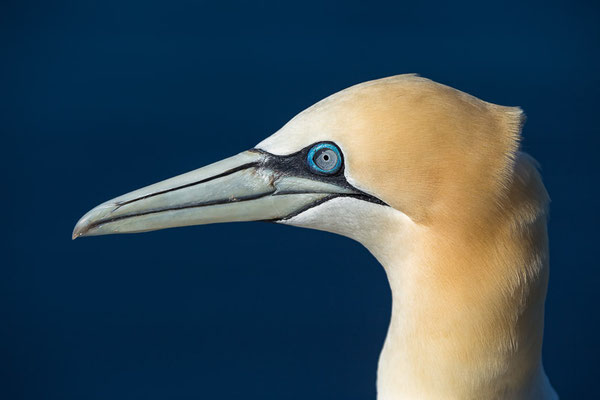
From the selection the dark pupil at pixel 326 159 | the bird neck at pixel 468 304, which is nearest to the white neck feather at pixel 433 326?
the bird neck at pixel 468 304

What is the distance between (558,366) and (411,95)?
3159 mm

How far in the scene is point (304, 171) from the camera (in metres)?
2.27

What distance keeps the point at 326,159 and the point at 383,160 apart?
0.16 metres

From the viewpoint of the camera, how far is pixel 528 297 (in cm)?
220

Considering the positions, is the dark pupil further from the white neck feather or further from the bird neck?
the bird neck

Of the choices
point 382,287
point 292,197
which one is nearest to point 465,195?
point 292,197

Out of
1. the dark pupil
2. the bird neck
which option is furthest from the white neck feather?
the dark pupil

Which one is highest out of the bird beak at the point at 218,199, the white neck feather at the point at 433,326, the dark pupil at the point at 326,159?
the dark pupil at the point at 326,159

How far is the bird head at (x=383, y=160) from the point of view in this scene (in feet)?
6.82

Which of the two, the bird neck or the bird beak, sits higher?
the bird beak

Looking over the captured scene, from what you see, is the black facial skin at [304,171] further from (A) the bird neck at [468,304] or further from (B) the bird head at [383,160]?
(A) the bird neck at [468,304]

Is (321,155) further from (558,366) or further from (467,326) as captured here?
(558,366)

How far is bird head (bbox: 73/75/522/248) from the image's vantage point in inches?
81.9

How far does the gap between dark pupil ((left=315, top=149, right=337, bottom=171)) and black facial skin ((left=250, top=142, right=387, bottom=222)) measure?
0.02 metres
